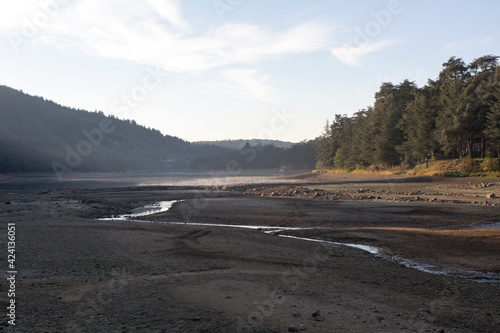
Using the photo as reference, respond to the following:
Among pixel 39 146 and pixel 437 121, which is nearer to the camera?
pixel 437 121

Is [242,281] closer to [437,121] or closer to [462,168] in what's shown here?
[462,168]

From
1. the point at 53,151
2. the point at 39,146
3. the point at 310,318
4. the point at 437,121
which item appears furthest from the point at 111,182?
the point at 39,146

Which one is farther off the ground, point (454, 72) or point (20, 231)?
point (454, 72)

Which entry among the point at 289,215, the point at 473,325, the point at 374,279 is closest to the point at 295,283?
the point at 374,279

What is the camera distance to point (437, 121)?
5194 centimetres

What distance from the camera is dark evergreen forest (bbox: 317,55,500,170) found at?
47.2 metres

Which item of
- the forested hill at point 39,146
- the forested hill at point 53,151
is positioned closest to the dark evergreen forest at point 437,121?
the forested hill at point 53,151

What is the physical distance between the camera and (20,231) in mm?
14742

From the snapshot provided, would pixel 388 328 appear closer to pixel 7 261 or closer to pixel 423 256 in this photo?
pixel 423 256

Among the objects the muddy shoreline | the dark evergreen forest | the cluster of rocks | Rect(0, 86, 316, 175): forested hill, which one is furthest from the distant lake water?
the cluster of rocks

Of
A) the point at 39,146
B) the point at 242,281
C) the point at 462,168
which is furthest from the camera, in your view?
the point at 39,146

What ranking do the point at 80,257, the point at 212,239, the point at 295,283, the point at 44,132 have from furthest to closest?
1. the point at 44,132
2. the point at 212,239
3. the point at 80,257
4. the point at 295,283

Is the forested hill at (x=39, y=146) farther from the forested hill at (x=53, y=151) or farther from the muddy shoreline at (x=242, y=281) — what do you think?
the muddy shoreline at (x=242, y=281)

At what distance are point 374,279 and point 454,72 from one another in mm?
61306
